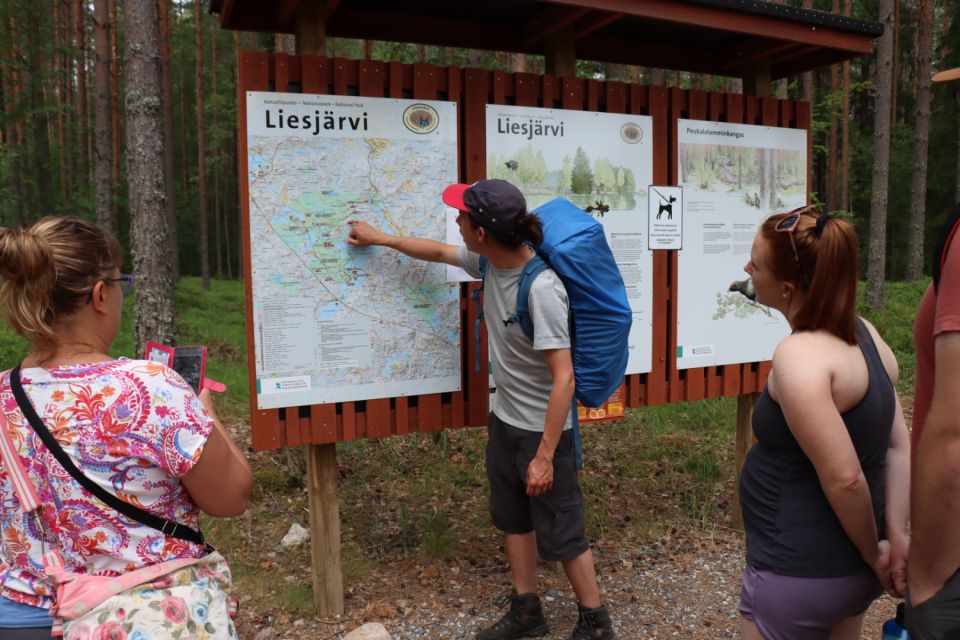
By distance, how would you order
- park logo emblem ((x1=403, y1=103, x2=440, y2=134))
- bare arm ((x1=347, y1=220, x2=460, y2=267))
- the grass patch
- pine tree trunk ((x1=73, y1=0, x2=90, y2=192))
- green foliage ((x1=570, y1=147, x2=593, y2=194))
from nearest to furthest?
bare arm ((x1=347, y1=220, x2=460, y2=267)) → park logo emblem ((x1=403, y1=103, x2=440, y2=134)) → green foliage ((x1=570, y1=147, x2=593, y2=194)) → the grass patch → pine tree trunk ((x1=73, y1=0, x2=90, y2=192))

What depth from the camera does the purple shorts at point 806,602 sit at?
1979 mm

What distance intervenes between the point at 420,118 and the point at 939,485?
2772 mm

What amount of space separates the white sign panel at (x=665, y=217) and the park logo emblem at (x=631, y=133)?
298 mm

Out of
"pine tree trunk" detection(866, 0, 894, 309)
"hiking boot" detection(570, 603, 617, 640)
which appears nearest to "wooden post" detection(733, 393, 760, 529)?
"hiking boot" detection(570, 603, 617, 640)

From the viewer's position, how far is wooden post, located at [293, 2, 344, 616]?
3451 mm

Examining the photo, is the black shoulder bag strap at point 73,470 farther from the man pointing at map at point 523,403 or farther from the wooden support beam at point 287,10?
the wooden support beam at point 287,10

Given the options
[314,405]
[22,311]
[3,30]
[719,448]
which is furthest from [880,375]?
[3,30]

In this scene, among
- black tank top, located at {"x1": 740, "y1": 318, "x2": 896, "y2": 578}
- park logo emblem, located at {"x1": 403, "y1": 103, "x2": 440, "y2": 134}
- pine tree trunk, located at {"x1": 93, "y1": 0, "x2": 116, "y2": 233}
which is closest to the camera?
black tank top, located at {"x1": 740, "y1": 318, "x2": 896, "y2": 578}

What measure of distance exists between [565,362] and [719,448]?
4.46 meters

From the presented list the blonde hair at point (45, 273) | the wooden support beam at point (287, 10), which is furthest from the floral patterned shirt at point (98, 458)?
the wooden support beam at point (287, 10)

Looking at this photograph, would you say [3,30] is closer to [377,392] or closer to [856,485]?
[377,392]

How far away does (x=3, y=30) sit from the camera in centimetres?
1404

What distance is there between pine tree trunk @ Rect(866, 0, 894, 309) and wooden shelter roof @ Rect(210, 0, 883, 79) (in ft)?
31.7

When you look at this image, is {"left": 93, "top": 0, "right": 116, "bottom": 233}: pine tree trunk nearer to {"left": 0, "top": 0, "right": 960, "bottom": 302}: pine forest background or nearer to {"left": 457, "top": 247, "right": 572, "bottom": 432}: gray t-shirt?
{"left": 0, "top": 0, "right": 960, "bottom": 302}: pine forest background
